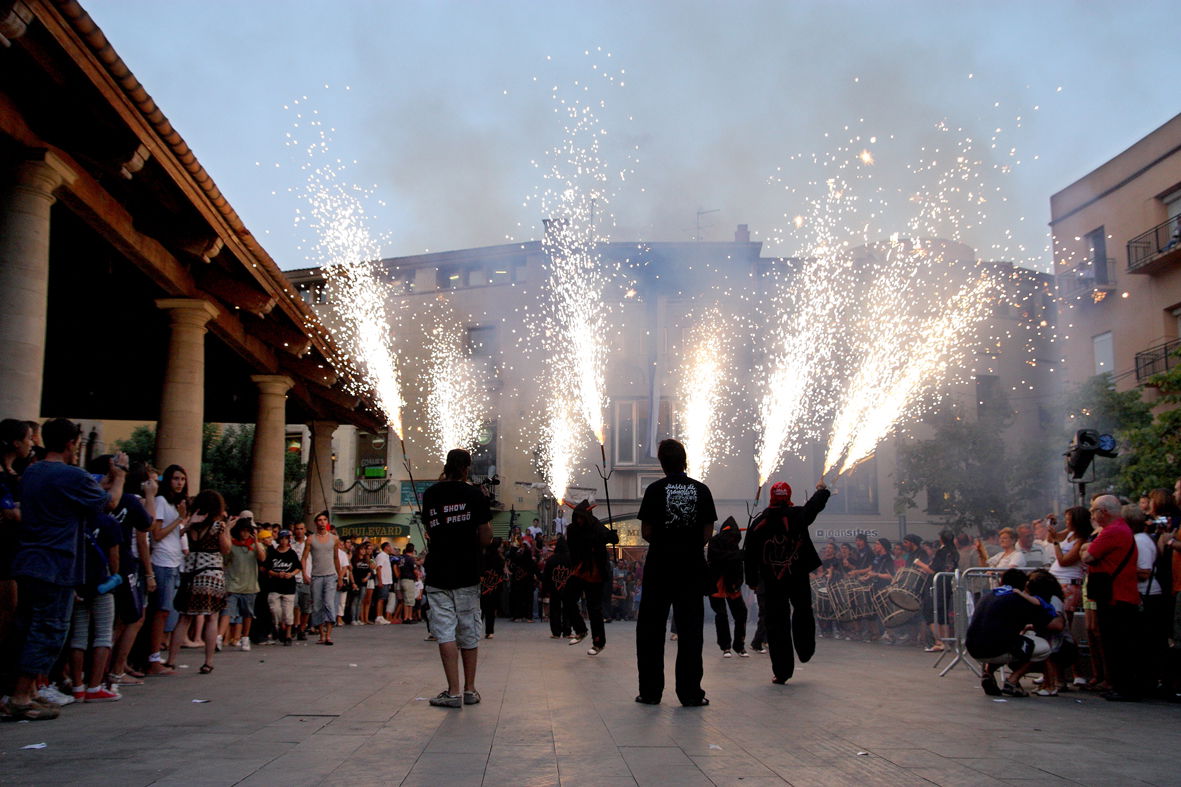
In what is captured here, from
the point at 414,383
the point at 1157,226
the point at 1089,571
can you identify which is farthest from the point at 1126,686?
the point at 414,383

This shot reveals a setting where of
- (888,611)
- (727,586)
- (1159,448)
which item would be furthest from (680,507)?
(1159,448)

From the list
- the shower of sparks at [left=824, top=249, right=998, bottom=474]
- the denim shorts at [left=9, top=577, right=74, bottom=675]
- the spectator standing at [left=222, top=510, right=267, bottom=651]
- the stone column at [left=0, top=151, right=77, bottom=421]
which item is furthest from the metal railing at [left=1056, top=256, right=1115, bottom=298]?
the denim shorts at [left=9, top=577, right=74, bottom=675]

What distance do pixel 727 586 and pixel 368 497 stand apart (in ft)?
106

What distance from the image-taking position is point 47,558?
6336 mm

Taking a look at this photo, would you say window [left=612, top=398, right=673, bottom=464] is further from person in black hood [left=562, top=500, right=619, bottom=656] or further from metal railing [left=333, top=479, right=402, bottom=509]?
person in black hood [left=562, top=500, right=619, bottom=656]

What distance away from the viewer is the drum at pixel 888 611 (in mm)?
15992

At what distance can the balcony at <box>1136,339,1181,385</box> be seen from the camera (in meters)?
25.2

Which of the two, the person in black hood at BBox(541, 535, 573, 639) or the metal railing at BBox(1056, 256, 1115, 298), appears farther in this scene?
the metal railing at BBox(1056, 256, 1115, 298)

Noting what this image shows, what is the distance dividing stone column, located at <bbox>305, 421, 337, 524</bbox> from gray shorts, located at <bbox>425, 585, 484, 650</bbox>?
17317 millimetres

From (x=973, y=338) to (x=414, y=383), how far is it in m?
22.1

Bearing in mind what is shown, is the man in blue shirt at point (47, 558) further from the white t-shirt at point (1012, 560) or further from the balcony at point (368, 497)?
the balcony at point (368, 497)

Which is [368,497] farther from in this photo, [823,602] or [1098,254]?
[1098,254]

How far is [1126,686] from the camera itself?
8492 millimetres

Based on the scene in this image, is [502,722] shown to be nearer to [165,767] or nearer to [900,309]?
[165,767]
